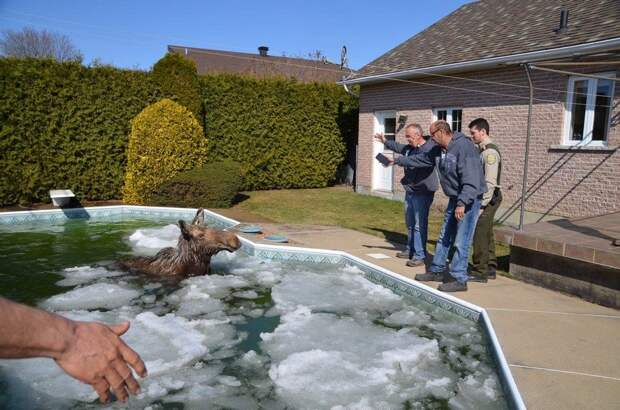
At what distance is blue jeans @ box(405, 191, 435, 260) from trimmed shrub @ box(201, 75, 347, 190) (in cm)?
960

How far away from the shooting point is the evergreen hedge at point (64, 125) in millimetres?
12180

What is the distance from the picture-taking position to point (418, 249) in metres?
7.03

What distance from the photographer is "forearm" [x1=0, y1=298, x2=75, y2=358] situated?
4.57 feet

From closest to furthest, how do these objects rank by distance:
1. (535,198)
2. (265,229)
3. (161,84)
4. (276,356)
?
(276,356)
(265,229)
(535,198)
(161,84)

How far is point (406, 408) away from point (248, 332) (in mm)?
1989

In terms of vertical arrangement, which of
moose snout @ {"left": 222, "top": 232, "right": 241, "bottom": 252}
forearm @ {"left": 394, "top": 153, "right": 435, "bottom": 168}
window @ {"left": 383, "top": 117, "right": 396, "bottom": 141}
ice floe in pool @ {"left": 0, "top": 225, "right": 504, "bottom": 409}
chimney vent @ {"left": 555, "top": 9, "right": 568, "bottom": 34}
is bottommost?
ice floe in pool @ {"left": 0, "top": 225, "right": 504, "bottom": 409}

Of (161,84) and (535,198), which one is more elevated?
(161,84)

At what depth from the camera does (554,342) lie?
4281 millimetres

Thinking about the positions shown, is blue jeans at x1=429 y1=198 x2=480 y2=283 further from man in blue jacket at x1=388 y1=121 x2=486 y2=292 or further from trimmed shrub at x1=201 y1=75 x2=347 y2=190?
trimmed shrub at x1=201 y1=75 x2=347 y2=190

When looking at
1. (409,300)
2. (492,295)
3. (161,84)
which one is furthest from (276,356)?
(161,84)

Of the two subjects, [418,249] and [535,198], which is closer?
[418,249]

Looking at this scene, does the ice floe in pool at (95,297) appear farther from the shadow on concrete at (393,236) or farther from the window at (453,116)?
the window at (453,116)

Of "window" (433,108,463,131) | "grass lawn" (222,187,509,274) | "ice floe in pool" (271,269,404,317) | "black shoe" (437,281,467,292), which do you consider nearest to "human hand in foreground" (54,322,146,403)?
"ice floe in pool" (271,269,404,317)

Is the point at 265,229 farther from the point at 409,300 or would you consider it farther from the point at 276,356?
the point at 276,356
